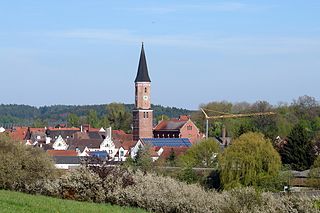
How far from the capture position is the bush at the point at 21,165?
1331 inches

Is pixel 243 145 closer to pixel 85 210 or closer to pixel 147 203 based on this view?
pixel 147 203

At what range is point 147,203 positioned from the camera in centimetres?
2703

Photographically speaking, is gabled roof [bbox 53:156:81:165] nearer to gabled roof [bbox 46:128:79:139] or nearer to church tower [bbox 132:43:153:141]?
church tower [bbox 132:43:153:141]

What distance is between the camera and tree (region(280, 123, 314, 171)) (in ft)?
185

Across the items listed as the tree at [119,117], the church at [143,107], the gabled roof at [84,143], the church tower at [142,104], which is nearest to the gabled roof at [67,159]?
the gabled roof at [84,143]

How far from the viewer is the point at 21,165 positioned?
3438 cm

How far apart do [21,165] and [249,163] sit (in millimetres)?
17209

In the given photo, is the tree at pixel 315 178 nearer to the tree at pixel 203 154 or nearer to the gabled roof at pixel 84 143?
the tree at pixel 203 154

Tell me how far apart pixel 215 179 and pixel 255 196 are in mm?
25277

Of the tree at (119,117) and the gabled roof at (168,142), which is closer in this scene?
the gabled roof at (168,142)

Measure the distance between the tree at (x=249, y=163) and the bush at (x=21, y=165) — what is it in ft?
45.0

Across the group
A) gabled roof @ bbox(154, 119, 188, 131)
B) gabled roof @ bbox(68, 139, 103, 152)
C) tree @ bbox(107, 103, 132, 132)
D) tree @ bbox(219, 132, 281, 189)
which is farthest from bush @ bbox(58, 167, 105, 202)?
tree @ bbox(107, 103, 132, 132)

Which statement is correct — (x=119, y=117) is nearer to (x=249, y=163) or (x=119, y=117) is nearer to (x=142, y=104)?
(x=142, y=104)

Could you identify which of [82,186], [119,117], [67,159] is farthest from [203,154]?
[119,117]
